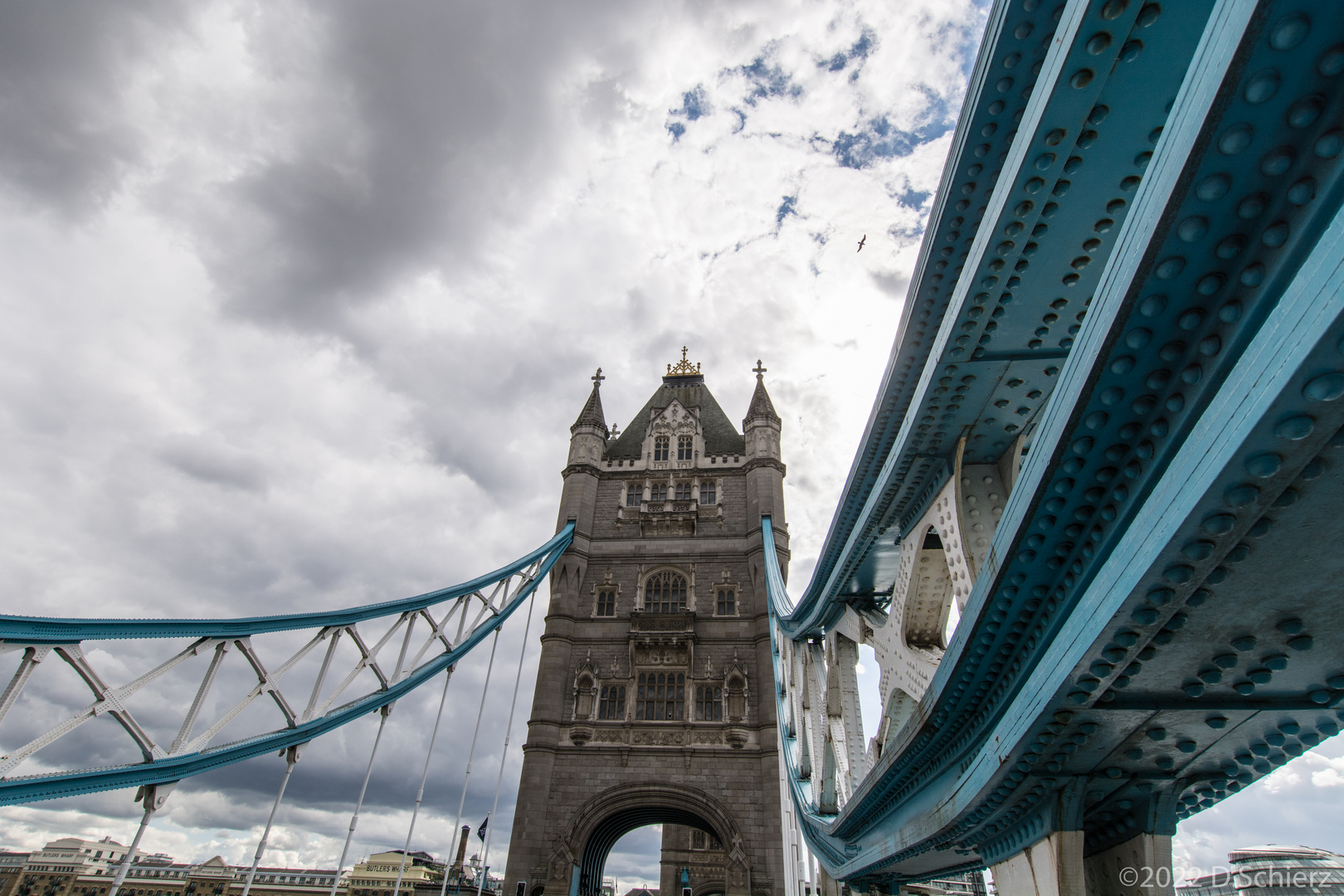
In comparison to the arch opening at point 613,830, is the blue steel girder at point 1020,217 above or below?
above

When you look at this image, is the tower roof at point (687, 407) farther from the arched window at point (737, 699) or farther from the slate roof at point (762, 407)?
the arched window at point (737, 699)

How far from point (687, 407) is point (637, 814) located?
16924mm

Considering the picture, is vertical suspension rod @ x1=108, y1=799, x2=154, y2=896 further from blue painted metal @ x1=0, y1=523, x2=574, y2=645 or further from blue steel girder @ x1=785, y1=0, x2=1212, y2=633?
blue steel girder @ x1=785, y1=0, x2=1212, y2=633

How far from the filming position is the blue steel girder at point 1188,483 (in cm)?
202

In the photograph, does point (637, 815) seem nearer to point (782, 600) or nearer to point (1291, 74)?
point (782, 600)

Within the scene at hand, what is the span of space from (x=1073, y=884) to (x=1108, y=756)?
988 mm

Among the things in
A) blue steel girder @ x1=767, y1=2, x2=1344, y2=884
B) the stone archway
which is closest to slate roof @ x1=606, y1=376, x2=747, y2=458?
the stone archway

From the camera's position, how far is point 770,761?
2077 centimetres

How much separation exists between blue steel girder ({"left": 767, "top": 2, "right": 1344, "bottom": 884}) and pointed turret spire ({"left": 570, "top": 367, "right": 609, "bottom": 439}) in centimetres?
2600

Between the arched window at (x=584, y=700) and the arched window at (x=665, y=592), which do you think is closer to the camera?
the arched window at (x=584, y=700)

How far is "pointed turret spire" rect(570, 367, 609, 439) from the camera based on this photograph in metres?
30.2

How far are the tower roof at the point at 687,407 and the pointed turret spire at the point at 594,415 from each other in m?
1.26

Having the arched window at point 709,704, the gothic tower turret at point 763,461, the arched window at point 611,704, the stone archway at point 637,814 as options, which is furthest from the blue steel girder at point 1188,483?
the gothic tower turret at point 763,461

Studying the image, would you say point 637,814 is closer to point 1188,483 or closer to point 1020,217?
point 1020,217
